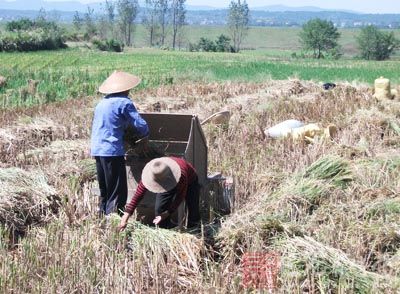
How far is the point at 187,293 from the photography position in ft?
11.9

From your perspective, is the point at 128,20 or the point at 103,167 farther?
the point at 128,20

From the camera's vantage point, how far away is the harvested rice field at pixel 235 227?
3.66 meters

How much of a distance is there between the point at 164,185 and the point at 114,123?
2.85 feet

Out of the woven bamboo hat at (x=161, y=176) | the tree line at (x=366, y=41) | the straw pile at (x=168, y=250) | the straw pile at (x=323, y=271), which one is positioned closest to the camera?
the straw pile at (x=323, y=271)

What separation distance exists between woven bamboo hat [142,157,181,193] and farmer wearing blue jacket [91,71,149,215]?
61 cm

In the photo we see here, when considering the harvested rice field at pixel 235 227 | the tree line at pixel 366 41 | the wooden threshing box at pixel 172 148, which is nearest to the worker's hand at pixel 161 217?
the harvested rice field at pixel 235 227

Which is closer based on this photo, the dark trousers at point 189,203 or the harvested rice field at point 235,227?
the harvested rice field at point 235,227

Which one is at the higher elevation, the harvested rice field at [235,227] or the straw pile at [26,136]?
the harvested rice field at [235,227]

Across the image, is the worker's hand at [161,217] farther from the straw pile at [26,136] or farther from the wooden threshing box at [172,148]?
the straw pile at [26,136]

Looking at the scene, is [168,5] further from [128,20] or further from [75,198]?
[75,198]

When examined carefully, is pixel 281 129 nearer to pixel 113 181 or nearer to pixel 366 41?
pixel 113 181

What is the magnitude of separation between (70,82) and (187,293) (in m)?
14.0

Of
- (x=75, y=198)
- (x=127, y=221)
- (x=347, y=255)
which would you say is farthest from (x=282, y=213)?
(x=75, y=198)

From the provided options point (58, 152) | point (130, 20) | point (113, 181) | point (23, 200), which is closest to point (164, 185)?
Answer: point (113, 181)
